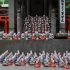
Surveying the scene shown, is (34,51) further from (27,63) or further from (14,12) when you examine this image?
(14,12)

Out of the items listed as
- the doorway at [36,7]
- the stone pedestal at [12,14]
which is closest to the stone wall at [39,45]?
the stone pedestal at [12,14]

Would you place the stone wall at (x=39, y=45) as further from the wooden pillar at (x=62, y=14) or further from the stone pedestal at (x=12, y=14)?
the stone pedestal at (x=12, y=14)

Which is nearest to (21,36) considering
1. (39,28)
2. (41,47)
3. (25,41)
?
(25,41)

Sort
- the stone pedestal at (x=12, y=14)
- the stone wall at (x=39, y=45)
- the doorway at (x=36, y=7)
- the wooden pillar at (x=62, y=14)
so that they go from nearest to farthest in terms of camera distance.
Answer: the stone wall at (x=39, y=45), the wooden pillar at (x=62, y=14), the stone pedestal at (x=12, y=14), the doorway at (x=36, y=7)

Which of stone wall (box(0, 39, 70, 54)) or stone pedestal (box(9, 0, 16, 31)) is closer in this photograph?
stone wall (box(0, 39, 70, 54))

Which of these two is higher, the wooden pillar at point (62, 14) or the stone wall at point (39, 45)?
the wooden pillar at point (62, 14)

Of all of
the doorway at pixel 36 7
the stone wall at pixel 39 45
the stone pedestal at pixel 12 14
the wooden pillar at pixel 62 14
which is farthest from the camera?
the doorway at pixel 36 7

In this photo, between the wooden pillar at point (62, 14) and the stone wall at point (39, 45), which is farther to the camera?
the wooden pillar at point (62, 14)

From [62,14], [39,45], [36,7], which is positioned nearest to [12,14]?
[62,14]

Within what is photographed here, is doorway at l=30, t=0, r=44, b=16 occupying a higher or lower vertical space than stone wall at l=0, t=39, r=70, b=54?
higher

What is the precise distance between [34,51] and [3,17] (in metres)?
3.29

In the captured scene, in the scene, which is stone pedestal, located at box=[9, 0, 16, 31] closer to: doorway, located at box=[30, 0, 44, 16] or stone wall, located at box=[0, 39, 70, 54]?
stone wall, located at box=[0, 39, 70, 54]

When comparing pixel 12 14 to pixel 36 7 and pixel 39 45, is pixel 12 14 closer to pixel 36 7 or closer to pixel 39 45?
pixel 39 45

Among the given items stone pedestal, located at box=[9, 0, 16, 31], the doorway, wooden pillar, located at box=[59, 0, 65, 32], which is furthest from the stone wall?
the doorway
